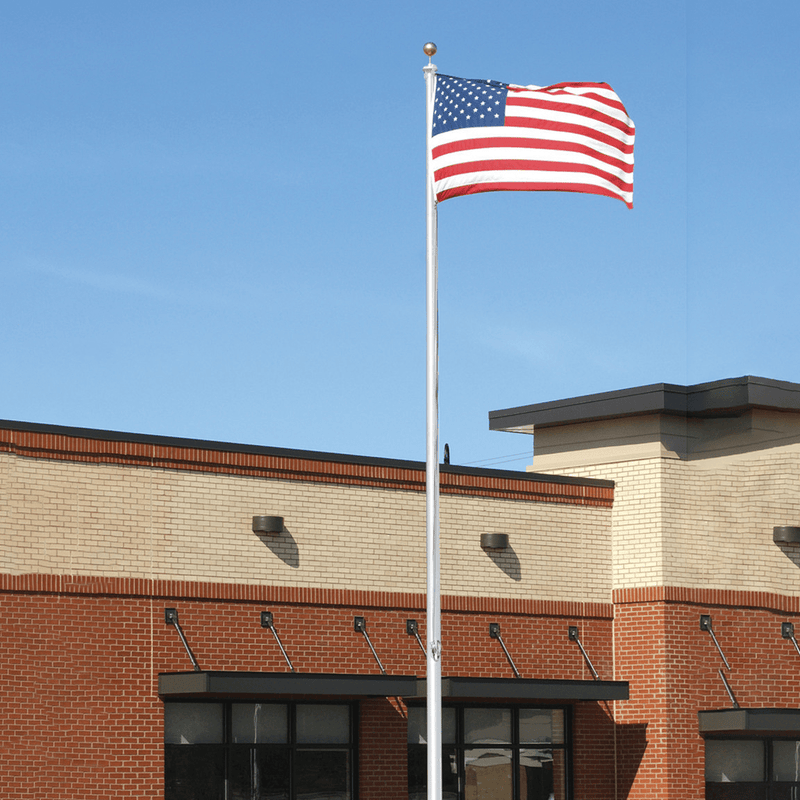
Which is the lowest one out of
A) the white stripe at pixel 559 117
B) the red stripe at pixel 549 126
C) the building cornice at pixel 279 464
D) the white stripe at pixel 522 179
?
the building cornice at pixel 279 464

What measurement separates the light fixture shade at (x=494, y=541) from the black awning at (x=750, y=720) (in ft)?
15.2

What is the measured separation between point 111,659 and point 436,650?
23.5 feet

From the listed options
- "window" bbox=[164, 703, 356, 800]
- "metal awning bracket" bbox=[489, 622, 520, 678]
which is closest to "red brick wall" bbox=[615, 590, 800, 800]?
"metal awning bracket" bbox=[489, 622, 520, 678]

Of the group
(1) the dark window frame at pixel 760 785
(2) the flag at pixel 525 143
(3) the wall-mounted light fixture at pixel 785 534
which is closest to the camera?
(2) the flag at pixel 525 143

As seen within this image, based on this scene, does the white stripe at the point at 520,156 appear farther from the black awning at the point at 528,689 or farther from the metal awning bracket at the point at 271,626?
the black awning at the point at 528,689

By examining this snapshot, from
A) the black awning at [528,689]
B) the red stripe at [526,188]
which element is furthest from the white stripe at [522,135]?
the black awning at [528,689]

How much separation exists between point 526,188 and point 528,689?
418 inches

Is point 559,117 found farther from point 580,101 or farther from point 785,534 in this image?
point 785,534

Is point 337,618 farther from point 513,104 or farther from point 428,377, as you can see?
point 513,104

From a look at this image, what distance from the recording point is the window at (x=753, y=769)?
85.5 ft

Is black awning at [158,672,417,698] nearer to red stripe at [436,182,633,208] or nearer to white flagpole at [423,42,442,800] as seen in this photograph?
white flagpole at [423,42,442,800]

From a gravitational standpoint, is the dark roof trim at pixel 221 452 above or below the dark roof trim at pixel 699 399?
below

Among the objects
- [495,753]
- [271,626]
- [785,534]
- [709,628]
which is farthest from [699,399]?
[271,626]

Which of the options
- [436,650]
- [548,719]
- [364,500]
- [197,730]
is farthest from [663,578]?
[436,650]
